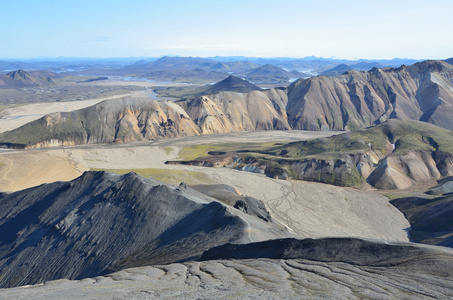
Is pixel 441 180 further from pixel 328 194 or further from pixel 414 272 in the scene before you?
pixel 414 272

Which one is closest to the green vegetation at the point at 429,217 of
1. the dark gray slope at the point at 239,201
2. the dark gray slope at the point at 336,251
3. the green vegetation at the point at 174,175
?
the dark gray slope at the point at 336,251

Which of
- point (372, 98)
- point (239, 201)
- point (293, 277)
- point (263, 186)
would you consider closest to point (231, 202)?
point (239, 201)

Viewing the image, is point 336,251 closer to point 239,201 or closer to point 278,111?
point 239,201

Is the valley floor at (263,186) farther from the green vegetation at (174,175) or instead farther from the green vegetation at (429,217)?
the green vegetation at (429,217)

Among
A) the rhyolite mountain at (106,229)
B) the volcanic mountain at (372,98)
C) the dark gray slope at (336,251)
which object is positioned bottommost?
the rhyolite mountain at (106,229)

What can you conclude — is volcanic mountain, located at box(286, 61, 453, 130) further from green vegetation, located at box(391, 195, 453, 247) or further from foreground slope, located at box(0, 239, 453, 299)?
foreground slope, located at box(0, 239, 453, 299)
